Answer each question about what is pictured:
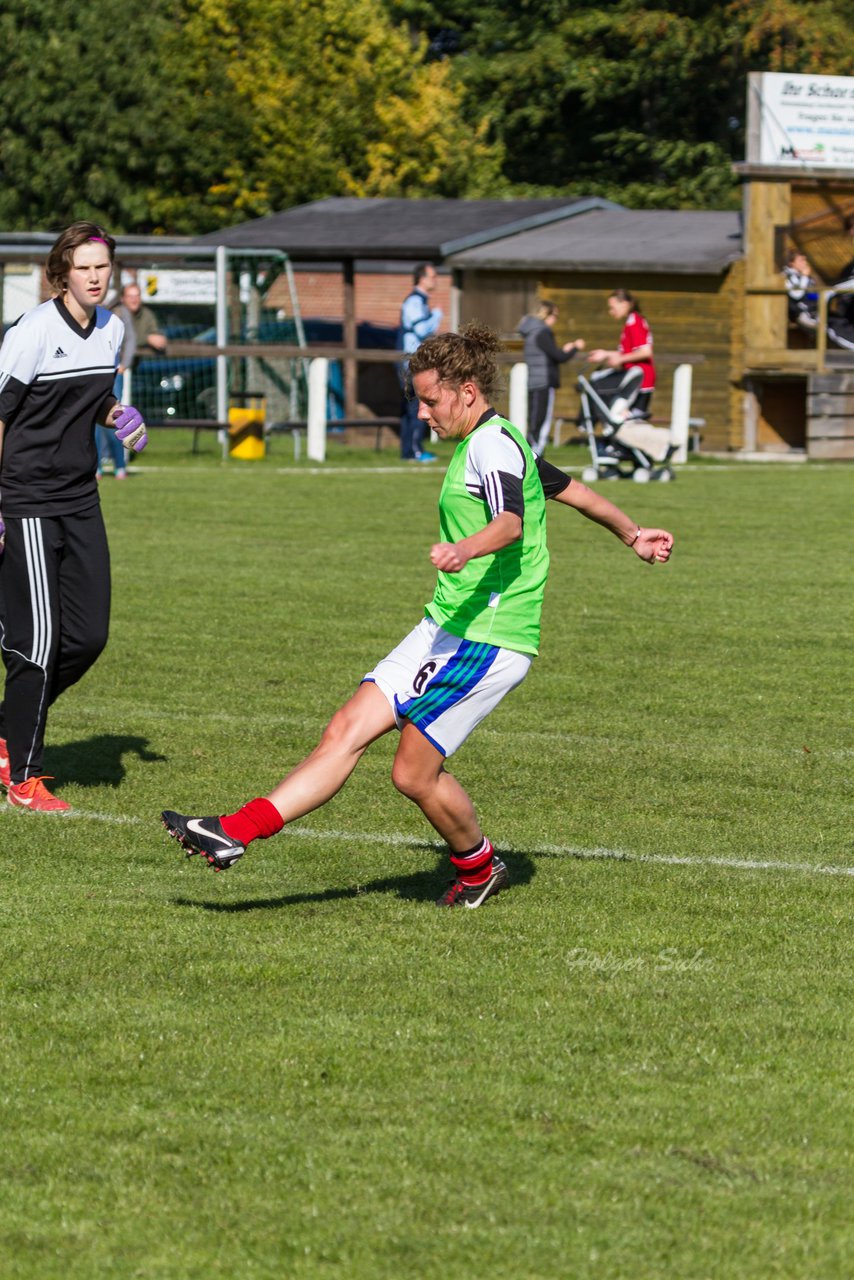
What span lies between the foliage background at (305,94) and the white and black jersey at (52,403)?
37614mm

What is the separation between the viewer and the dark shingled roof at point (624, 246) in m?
30.7

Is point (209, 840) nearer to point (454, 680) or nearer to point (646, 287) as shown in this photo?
point (454, 680)

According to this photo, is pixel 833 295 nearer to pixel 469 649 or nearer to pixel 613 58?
pixel 613 58

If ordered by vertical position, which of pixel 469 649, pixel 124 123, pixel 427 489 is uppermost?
pixel 124 123

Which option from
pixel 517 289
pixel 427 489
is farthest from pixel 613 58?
pixel 427 489

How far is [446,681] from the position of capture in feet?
19.7

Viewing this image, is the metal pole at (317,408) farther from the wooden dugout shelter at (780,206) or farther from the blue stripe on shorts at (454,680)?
the blue stripe on shorts at (454,680)

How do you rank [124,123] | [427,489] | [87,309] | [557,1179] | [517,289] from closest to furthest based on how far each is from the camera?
1. [557,1179]
2. [87,309]
3. [427,489]
4. [517,289]
5. [124,123]

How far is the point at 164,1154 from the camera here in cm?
418

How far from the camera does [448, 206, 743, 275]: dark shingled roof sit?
30703mm

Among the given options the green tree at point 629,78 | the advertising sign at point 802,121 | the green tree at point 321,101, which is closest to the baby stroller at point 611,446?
the advertising sign at point 802,121

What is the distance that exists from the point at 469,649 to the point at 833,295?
85.7 ft

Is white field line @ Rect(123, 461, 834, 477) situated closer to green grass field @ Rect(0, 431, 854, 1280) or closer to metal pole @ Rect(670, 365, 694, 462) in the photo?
metal pole @ Rect(670, 365, 694, 462)

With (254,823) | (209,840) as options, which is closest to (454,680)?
(254,823)
